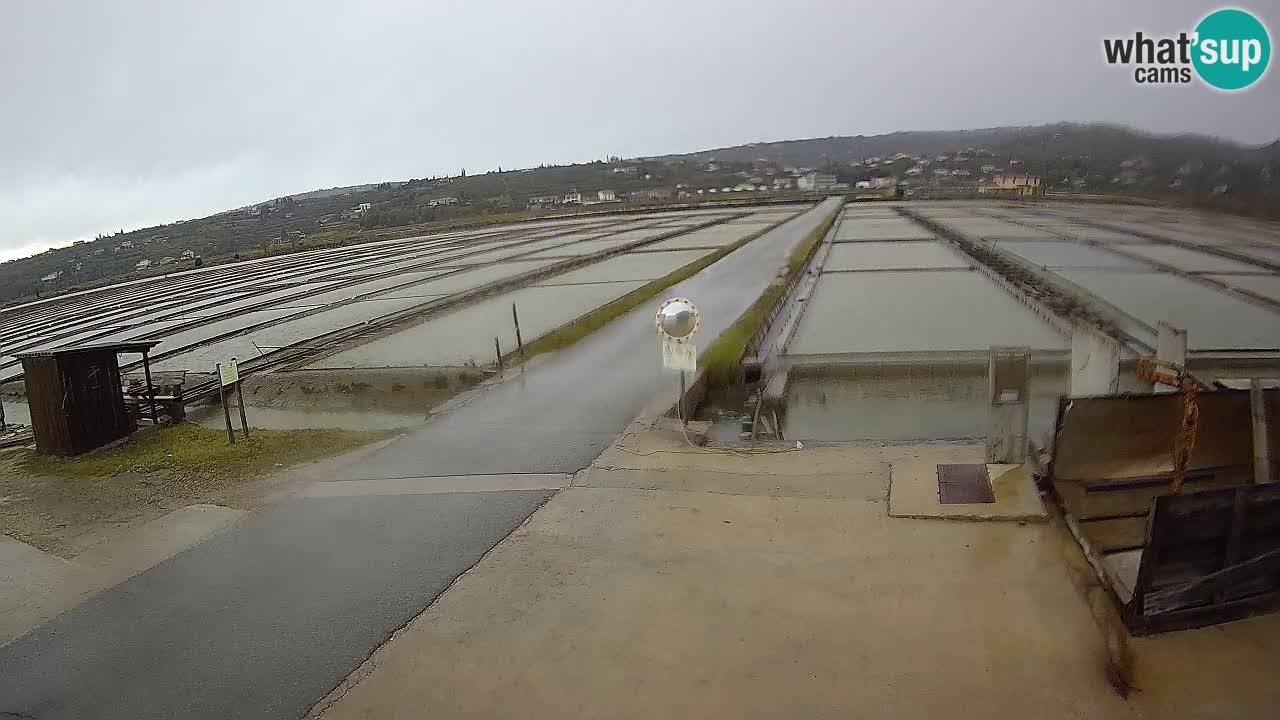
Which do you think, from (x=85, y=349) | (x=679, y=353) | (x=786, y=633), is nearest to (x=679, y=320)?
(x=679, y=353)

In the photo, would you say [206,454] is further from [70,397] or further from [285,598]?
[285,598]

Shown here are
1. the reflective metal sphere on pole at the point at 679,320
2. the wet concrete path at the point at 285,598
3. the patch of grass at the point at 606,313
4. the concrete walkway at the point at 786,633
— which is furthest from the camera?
the patch of grass at the point at 606,313

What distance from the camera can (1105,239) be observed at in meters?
24.5

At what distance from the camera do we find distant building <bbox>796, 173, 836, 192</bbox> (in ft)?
329

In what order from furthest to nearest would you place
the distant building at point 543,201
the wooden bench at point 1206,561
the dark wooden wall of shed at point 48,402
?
the distant building at point 543,201
the dark wooden wall of shed at point 48,402
the wooden bench at point 1206,561

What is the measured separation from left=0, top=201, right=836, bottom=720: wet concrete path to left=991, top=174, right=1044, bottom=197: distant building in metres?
21.0

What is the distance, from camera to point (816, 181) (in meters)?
106

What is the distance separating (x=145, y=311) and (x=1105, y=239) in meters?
32.0

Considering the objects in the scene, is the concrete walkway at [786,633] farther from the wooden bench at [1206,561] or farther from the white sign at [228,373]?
the white sign at [228,373]

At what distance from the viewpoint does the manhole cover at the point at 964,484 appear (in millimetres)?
5812

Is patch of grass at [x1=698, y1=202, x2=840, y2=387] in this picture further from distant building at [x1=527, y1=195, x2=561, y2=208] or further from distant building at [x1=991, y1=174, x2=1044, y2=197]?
distant building at [x1=527, y1=195, x2=561, y2=208]

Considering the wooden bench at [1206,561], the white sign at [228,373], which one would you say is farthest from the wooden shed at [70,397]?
the wooden bench at [1206,561]

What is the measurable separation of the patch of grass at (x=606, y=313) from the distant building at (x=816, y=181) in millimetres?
78434

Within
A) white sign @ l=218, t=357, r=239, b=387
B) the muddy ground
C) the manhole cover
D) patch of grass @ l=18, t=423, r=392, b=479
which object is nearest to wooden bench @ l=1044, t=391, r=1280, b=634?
the manhole cover
